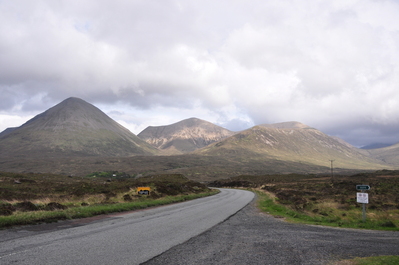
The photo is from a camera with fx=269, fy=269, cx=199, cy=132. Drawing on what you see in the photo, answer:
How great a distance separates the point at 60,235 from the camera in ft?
37.2

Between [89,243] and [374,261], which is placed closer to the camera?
[374,261]

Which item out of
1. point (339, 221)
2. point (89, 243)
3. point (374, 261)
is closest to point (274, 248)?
point (374, 261)

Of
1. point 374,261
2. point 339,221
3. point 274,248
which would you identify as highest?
point 374,261

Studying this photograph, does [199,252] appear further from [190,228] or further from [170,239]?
[190,228]

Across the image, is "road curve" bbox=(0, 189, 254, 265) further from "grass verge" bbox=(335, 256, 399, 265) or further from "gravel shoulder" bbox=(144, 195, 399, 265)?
"grass verge" bbox=(335, 256, 399, 265)

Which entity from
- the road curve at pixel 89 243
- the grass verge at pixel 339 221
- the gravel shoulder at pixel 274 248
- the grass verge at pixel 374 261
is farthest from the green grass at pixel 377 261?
the grass verge at pixel 339 221

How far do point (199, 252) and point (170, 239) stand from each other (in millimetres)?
2239

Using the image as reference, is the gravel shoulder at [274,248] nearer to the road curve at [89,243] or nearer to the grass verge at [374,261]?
the grass verge at [374,261]

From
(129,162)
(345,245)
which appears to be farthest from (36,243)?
(129,162)

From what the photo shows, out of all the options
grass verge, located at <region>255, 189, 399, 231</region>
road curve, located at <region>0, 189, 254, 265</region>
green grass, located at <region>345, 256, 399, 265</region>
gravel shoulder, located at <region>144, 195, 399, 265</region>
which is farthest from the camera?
grass verge, located at <region>255, 189, 399, 231</region>

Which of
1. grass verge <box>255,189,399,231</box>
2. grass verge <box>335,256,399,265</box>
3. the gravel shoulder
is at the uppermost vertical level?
grass verge <box>335,256,399,265</box>

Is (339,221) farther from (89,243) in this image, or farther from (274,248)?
(89,243)

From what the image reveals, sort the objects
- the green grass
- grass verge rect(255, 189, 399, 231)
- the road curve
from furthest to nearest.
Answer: grass verge rect(255, 189, 399, 231) < the road curve < the green grass

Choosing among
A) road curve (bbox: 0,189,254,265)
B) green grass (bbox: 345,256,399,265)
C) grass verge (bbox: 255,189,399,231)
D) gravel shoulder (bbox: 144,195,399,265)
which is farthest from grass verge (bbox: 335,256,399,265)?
grass verge (bbox: 255,189,399,231)
